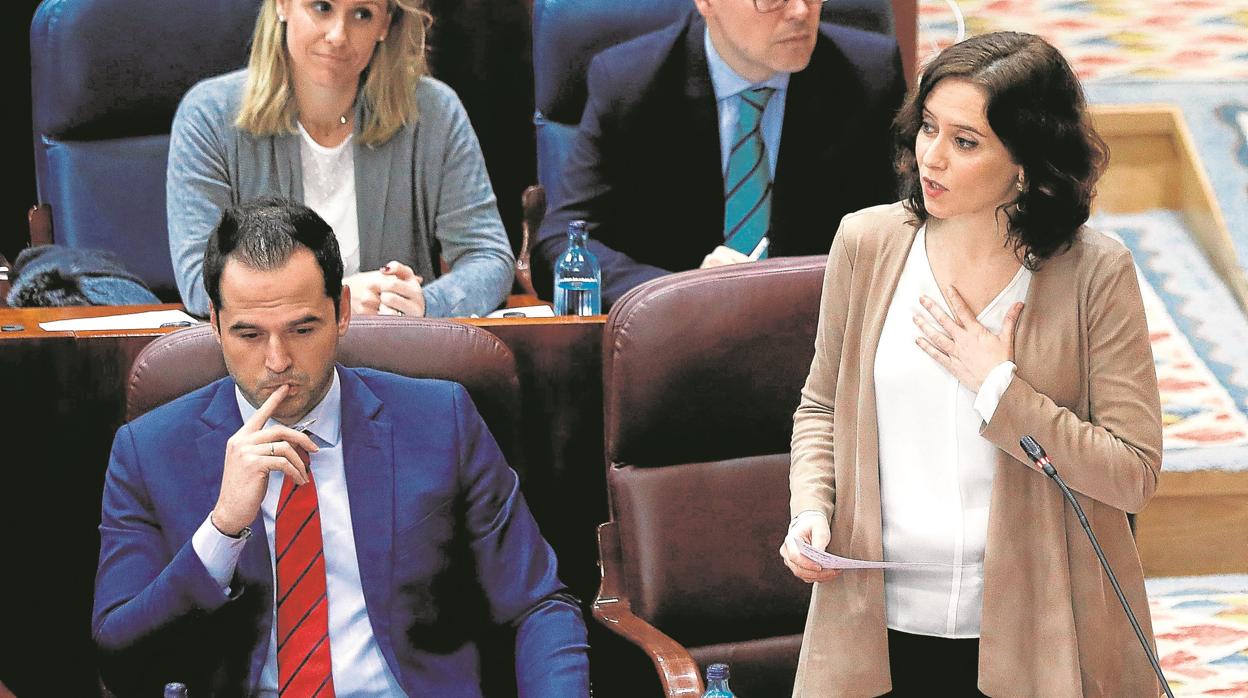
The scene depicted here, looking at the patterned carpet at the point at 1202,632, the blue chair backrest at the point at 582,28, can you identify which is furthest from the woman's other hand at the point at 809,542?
the blue chair backrest at the point at 582,28

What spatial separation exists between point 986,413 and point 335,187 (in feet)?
4.68

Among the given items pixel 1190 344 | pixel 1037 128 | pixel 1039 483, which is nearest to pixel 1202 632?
pixel 1190 344

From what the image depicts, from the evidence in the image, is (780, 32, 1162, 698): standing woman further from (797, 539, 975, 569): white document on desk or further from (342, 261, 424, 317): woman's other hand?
(342, 261, 424, 317): woman's other hand

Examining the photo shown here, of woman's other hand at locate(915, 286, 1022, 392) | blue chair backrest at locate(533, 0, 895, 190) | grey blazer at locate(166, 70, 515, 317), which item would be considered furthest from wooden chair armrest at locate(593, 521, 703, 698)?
blue chair backrest at locate(533, 0, 895, 190)

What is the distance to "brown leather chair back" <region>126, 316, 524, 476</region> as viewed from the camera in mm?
1798

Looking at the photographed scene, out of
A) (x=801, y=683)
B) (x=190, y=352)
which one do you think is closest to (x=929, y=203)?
(x=801, y=683)

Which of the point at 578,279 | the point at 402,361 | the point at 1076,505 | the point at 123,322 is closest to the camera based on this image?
the point at 1076,505

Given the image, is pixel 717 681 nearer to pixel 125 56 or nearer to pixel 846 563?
pixel 846 563

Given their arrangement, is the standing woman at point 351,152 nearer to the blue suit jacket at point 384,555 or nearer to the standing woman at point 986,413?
the blue suit jacket at point 384,555

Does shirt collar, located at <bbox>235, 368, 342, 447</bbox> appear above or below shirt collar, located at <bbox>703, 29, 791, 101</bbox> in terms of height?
below

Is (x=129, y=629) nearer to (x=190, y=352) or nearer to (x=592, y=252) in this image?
(x=190, y=352)

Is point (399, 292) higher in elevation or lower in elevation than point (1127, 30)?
lower

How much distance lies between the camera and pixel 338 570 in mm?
1726

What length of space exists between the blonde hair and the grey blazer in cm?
2
